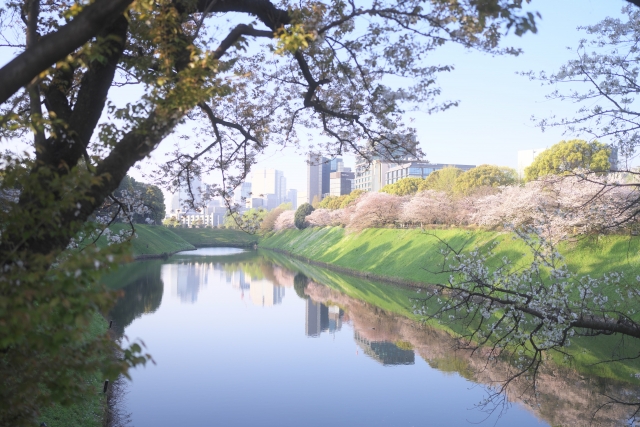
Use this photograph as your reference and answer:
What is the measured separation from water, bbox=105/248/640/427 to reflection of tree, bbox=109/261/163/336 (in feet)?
0.21

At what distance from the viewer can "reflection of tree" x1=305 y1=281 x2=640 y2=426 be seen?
26.8 feet

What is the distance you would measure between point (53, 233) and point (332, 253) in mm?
35410

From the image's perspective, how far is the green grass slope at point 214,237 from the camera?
65.3 m

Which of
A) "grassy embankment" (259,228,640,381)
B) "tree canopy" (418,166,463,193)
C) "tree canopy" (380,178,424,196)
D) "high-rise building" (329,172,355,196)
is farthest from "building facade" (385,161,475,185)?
"grassy embankment" (259,228,640,381)

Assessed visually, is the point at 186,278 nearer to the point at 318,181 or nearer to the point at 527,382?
the point at 527,382

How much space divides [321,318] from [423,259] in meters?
8.98

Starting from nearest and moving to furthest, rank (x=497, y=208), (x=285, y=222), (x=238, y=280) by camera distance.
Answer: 1. (x=497, y=208)
2. (x=238, y=280)
3. (x=285, y=222)

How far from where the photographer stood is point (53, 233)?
2.62 metres

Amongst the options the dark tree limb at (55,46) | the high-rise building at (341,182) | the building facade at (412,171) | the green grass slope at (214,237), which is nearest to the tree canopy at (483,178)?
the green grass slope at (214,237)

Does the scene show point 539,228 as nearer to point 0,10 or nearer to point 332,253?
point 0,10

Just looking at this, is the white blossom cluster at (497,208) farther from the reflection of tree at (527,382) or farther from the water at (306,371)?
the water at (306,371)

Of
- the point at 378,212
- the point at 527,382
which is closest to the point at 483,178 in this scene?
the point at 378,212

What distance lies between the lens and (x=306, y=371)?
10.7 m

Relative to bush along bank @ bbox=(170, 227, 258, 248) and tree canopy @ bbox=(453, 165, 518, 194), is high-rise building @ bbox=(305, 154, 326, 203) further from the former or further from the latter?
tree canopy @ bbox=(453, 165, 518, 194)
